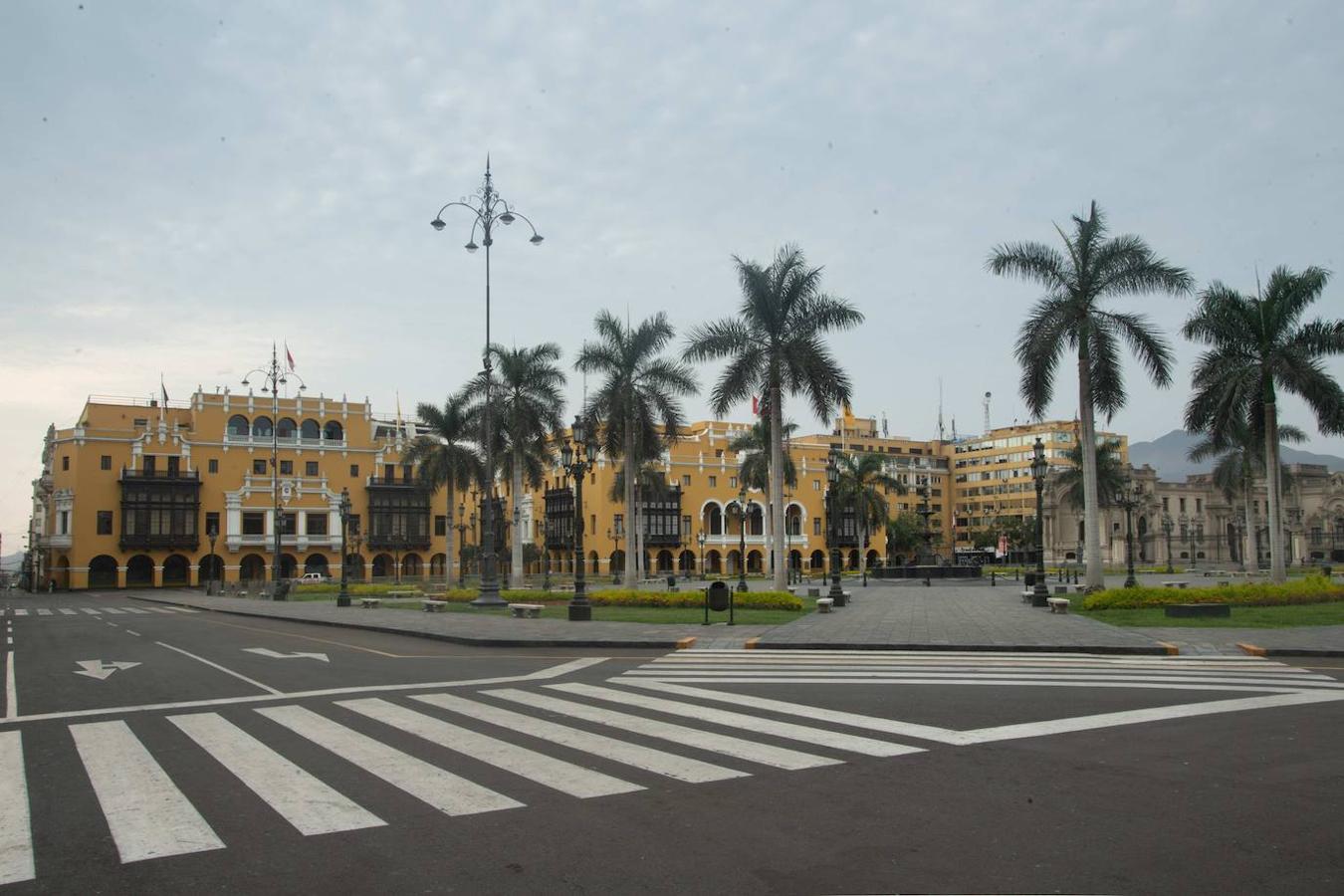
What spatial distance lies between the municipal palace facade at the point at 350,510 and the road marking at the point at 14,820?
59672 mm

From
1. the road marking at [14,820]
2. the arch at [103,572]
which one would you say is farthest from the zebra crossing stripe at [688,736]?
the arch at [103,572]

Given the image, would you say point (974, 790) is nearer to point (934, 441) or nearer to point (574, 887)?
point (574, 887)

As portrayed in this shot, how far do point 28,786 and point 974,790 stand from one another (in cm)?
745

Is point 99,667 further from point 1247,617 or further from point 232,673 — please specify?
point 1247,617

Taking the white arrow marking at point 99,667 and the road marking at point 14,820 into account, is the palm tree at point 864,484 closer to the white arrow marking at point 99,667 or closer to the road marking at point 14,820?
the white arrow marking at point 99,667

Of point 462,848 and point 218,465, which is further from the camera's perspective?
point 218,465

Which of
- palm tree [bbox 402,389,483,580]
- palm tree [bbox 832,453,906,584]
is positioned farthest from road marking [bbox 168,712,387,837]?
palm tree [bbox 832,453,906,584]

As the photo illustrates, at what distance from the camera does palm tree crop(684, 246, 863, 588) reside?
31219 millimetres

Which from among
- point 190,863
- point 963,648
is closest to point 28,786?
point 190,863

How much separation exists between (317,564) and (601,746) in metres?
87.3

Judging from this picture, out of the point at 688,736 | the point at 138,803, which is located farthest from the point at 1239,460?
the point at 138,803

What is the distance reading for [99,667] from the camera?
54.3ft

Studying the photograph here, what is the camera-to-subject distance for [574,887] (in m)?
5.19

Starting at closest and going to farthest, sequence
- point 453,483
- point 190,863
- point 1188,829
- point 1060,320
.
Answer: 1. point 190,863
2. point 1188,829
3. point 1060,320
4. point 453,483
